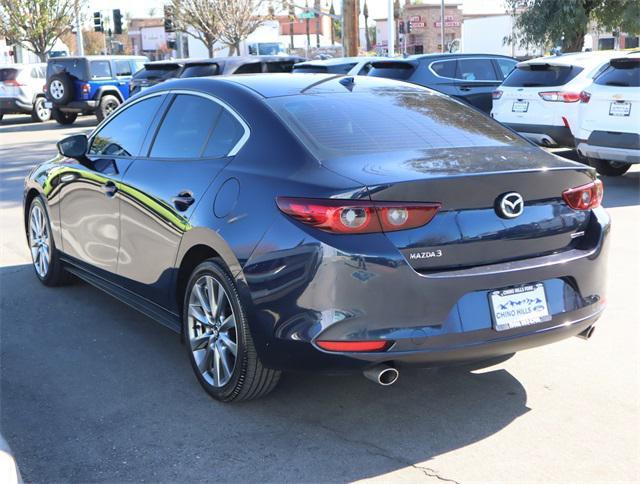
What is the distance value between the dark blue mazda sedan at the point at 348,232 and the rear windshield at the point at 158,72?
43.5 feet

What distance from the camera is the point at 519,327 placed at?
151 inches

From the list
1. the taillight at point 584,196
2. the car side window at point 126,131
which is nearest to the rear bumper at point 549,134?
the car side window at point 126,131

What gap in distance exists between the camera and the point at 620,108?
10.5 m

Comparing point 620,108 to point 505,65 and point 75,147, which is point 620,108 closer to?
point 505,65

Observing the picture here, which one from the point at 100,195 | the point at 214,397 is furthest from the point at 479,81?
the point at 214,397

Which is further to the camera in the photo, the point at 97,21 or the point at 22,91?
the point at 97,21

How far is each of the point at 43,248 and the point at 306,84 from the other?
291 centimetres

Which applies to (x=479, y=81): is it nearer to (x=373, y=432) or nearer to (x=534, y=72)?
(x=534, y=72)

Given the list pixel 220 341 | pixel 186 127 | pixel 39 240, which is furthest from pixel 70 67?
pixel 220 341

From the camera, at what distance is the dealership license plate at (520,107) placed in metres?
12.4

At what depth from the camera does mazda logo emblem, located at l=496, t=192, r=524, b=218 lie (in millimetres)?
3836

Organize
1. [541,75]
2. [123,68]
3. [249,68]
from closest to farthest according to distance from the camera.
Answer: [541,75] < [249,68] < [123,68]

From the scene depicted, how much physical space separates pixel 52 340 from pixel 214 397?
164 cm

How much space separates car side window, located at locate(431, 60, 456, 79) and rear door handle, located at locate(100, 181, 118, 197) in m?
10.8
